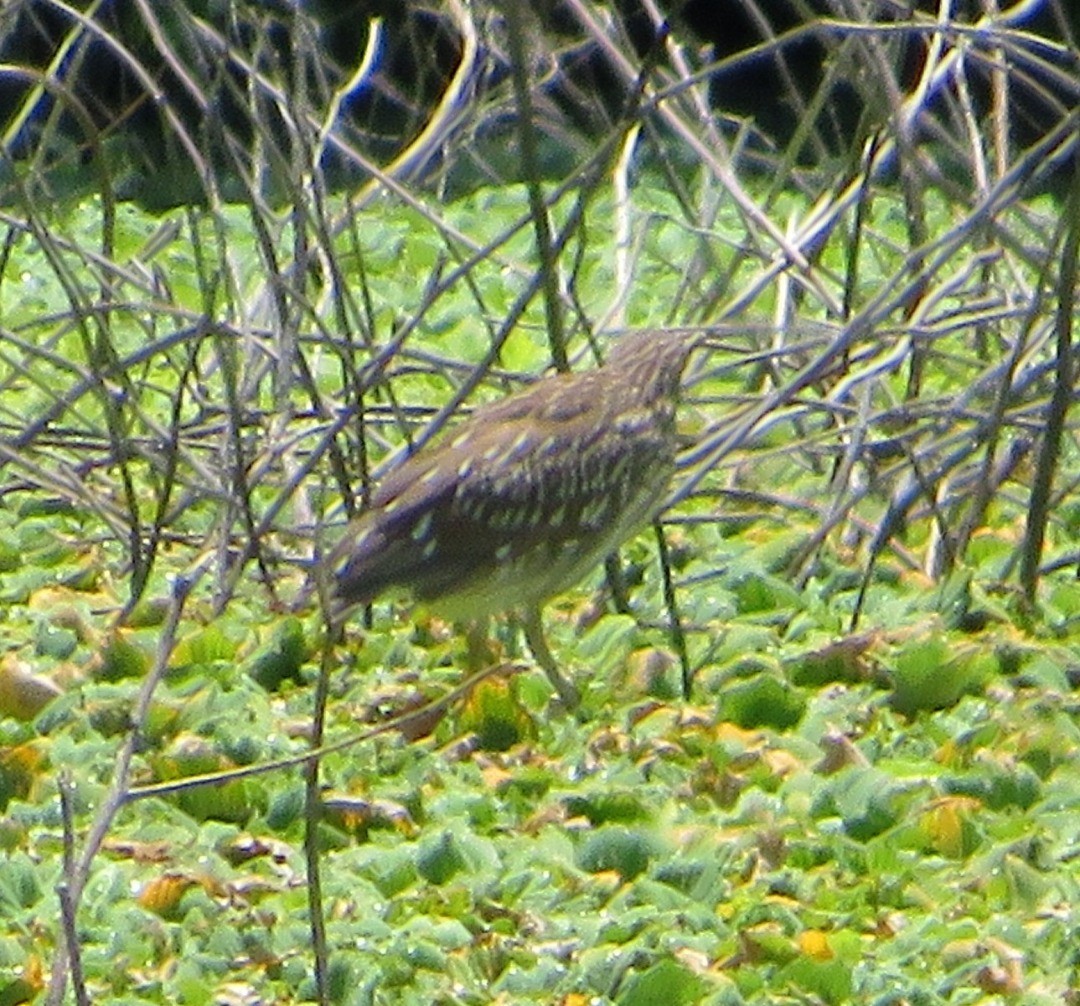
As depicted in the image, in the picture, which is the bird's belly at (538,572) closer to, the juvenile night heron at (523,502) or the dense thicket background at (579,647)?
the juvenile night heron at (523,502)

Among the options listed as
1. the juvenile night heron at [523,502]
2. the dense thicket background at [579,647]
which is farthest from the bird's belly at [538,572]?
the dense thicket background at [579,647]

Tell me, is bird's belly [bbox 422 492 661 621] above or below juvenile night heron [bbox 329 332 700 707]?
below

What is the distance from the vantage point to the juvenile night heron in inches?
243

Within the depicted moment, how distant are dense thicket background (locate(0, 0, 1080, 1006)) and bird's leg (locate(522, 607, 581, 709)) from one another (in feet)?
0.29

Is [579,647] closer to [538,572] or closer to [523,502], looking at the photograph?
[538,572]

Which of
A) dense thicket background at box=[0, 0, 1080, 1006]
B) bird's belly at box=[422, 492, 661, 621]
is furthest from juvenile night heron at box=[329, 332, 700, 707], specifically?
dense thicket background at box=[0, 0, 1080, 1006]

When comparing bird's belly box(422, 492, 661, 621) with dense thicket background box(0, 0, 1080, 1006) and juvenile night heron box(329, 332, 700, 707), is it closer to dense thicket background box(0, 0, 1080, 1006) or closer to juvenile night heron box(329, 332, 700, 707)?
juvenile night heron box(329, 332, 700, 707)

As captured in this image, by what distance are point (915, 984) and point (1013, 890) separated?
1.57 ft

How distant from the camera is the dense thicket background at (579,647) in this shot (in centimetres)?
494

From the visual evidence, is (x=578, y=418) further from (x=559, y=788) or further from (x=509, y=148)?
(x=509, y=148)

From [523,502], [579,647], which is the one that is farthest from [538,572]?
[579,647]

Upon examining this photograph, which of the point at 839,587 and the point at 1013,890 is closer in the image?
the point at 1013,890

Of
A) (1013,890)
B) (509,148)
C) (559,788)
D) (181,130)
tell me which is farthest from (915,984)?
(509,148)

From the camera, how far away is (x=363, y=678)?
6.57 m
